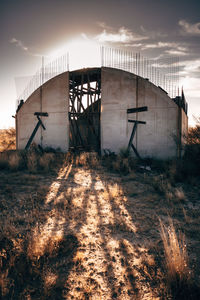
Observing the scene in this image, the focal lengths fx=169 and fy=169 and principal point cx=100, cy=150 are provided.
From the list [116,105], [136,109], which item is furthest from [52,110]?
[136,109]

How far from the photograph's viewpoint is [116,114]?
1212cm

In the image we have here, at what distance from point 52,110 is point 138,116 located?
22.9 feet

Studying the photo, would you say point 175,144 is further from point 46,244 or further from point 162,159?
point 46,244

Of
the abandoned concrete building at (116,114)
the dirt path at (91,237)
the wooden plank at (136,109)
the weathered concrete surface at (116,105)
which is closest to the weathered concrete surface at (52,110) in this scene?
the abandoned concrete building at (116,114)

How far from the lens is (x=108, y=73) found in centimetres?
1231

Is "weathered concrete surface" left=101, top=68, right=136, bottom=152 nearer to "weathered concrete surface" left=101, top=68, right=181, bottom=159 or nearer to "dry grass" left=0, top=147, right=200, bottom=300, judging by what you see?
"weathered concrete surface" left=101, top=68, right=181, bottom=159

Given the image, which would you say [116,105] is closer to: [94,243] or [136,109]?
[136,109]

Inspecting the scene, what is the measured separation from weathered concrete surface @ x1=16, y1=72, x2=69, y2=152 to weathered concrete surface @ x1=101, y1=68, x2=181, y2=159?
10.5 feet

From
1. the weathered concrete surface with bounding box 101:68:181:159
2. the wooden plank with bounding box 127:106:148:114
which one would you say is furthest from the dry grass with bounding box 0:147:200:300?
the wooden plank with bounding box 127:106:148:114

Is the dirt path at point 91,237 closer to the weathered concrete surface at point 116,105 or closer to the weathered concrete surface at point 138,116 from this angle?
the weathered concrete surface at point 138,116

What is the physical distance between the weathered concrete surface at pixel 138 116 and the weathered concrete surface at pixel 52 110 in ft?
10.5

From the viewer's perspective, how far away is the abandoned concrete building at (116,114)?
35.4ft

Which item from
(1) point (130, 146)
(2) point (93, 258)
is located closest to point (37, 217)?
(2) point (93, 258)

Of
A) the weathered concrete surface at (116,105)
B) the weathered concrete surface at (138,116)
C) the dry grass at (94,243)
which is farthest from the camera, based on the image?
the weathered concrete surface at (116,105)
